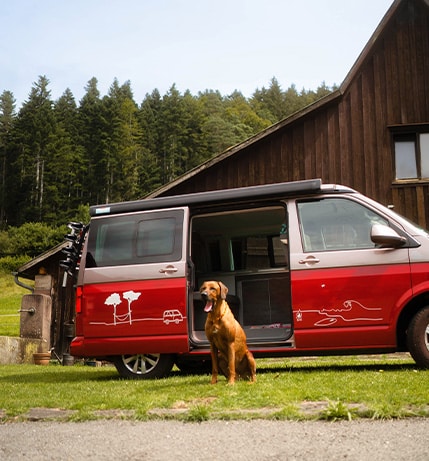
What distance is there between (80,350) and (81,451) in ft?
15.9

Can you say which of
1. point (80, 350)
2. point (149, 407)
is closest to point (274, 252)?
point (80, 350)

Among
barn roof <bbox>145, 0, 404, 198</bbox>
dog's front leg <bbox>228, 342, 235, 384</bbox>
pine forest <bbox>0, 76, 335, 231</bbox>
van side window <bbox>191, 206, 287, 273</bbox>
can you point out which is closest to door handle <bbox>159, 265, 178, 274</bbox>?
van side window <bbox>191, 206, 287, 273</bbox>

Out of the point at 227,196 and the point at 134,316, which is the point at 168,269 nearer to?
the point at 134,316

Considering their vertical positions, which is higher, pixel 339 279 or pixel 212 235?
pixel 212 235

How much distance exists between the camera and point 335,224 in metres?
8.44

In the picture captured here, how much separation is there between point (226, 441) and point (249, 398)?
59.0 inches

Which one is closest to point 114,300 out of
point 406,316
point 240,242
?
point 240,242

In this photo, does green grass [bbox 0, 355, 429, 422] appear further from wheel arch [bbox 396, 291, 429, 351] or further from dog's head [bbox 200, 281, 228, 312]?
dog's head [bbox 200, 281, 228, 312]

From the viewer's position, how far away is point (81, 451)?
438 cm

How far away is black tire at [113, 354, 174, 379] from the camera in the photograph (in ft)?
29.6

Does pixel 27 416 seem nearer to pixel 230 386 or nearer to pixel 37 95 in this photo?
pixel 230 386

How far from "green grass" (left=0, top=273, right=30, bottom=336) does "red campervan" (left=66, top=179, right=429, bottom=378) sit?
1518cm

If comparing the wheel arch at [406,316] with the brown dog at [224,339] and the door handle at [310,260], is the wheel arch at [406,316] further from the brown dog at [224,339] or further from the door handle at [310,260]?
the brown dog at [224,339]

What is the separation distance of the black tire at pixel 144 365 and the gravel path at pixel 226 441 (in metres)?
3.77
